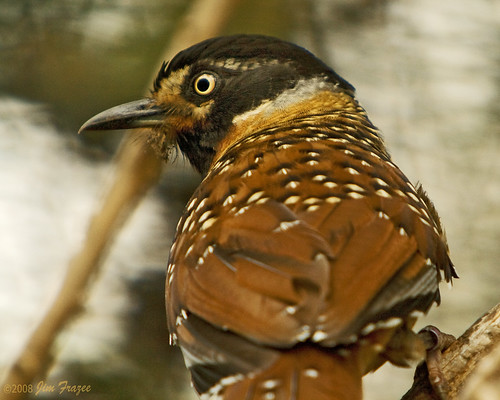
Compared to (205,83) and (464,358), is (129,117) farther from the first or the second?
(464,358)

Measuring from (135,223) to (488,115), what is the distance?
9.11 feet

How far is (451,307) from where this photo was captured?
231 inches

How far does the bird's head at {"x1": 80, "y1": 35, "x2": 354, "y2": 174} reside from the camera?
3.87 m

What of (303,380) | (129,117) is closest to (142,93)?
(129,117)

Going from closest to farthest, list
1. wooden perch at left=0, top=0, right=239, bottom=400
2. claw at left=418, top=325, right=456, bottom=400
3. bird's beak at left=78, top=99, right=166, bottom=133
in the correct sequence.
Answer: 1. claw at left=418, top=325, right=456, bottom=400
2. bird's beak at left=78, top=99, right=166, bottom=133
3. wooden perch at left=0, top=0, right=239, bottom=400

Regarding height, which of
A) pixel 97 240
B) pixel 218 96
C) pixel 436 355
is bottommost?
pixel 97 240

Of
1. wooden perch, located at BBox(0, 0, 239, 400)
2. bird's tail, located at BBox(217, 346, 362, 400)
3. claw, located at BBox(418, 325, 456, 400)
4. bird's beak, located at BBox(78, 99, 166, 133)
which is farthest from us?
wooden perch, located at BBox(0, 0, 239, 400)

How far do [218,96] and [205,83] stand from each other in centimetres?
10

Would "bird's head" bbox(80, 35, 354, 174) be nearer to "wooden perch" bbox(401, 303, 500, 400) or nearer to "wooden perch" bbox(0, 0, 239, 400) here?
"wooden perch" bbox(0, 0, 239, 400)

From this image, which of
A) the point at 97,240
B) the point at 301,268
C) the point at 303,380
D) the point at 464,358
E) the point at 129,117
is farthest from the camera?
the point at 97,240

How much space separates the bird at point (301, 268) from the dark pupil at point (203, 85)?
17.6 inches

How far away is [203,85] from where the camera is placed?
3.89 meters

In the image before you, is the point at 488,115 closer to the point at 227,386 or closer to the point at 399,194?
the point at 399,194

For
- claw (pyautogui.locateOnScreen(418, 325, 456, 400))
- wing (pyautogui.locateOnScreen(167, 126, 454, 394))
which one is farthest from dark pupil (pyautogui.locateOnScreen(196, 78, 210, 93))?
claw (pyautogui.locateOnScreen(418, 325, 456, 400))
